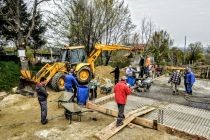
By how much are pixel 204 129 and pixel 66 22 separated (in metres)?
18.8

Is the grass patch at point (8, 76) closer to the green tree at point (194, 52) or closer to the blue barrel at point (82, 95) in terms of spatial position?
the blue barrel at point (82, 95)

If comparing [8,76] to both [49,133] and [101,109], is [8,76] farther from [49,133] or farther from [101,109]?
[49,133]

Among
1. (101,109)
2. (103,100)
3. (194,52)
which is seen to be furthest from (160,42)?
(101,109)

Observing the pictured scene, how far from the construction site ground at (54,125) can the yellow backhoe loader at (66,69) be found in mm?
2190

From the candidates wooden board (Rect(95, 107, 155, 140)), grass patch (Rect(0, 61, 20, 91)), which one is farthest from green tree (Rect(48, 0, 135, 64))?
wooden board (Rect(95, 107, 155, 140))

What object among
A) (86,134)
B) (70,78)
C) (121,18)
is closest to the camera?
(86,134)

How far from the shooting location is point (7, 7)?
2475 centimetres

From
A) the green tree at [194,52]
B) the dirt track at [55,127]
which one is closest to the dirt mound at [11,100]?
the dirt track at [55,127]

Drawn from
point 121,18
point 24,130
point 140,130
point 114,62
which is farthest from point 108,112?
point 114,62

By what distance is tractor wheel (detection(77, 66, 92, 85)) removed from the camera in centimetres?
1738

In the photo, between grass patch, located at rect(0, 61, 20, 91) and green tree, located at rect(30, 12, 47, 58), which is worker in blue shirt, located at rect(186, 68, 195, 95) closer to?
grass patch, located at rect(0, 61, 20, 91)

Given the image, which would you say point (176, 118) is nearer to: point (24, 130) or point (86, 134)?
point (86, 134)

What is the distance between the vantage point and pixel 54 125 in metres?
10.2

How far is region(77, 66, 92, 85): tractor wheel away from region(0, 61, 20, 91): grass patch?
473 cm
